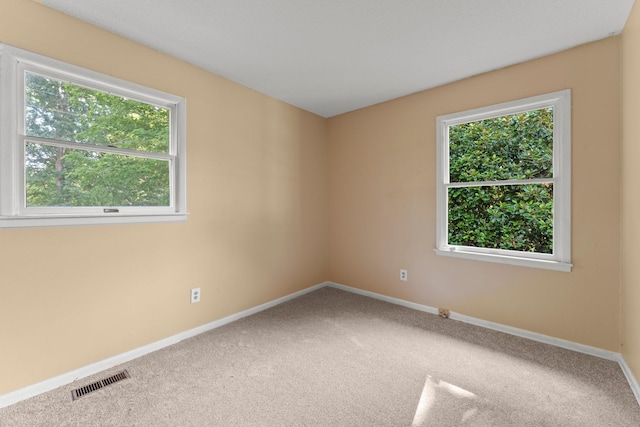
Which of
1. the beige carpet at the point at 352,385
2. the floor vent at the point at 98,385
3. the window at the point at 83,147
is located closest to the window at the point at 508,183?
the beige carpet at the point at 352,385

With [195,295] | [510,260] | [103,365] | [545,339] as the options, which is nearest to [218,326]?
[195,295]

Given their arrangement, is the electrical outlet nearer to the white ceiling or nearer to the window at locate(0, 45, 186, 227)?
the window at locate(0, 45, 186, 227)

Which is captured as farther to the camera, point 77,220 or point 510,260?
point 510,260

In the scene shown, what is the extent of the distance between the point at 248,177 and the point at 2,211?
68.5 inches

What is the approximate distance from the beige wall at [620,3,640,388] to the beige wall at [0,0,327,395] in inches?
112

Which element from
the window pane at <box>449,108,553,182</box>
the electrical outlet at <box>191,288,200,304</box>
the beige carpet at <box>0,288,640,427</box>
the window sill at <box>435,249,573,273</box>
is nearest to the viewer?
the beige carpet at <box>0,288,640,427</box>

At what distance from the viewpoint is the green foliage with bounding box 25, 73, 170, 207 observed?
1.75 meters

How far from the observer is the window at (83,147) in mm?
1630

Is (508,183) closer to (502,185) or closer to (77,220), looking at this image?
(502,185)

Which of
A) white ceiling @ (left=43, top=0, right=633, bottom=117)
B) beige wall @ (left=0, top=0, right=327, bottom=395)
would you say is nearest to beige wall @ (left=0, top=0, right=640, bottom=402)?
beige wall @ (left=0, top=0, right=327, bottom=395)

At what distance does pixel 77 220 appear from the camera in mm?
1831

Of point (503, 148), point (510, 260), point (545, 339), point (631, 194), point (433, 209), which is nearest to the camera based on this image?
point (631, 194)

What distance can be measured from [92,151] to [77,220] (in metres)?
0.50

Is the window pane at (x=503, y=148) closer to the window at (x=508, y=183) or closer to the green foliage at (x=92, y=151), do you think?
the window at (x=508, y=183)
